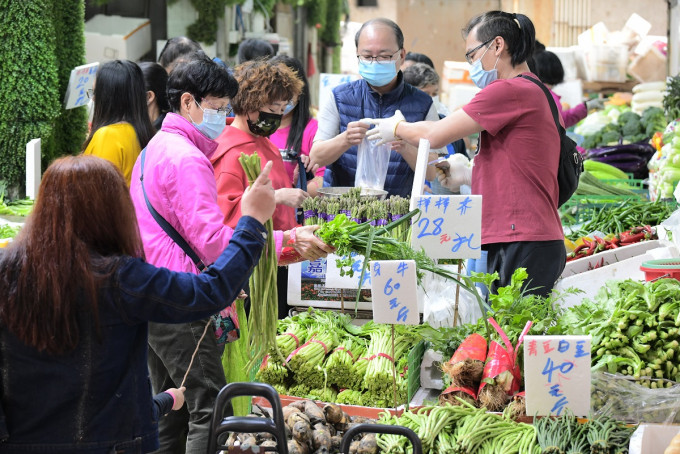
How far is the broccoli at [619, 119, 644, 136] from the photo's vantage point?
9656 mm

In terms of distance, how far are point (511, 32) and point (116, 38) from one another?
21.5 ft

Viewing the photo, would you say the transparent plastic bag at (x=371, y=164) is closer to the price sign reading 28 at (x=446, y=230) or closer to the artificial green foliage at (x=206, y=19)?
the price sign reading 28 at (x=446, y=230)

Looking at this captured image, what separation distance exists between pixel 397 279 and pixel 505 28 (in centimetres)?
149

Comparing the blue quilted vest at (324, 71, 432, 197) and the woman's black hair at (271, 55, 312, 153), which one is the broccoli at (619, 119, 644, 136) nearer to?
the woman's black hair at (271, 55, 312, 153)

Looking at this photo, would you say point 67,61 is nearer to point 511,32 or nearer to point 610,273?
point 511,32

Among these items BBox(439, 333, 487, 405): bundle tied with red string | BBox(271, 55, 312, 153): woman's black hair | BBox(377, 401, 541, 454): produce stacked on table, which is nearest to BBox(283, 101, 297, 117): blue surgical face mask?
BBox(271, 55, 312, 153): woman's black hair

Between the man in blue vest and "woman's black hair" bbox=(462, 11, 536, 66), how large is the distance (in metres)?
0.74

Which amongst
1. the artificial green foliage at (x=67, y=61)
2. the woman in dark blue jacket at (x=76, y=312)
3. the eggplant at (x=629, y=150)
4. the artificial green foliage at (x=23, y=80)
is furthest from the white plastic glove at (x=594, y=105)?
the woman in dark blue jacket at (x=76, y=312)

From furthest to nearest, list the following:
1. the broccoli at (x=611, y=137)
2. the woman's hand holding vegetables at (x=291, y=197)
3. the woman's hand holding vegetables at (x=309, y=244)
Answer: the broccoli at (x=611, y=137) < the woman's hand holding vegetables at (x=291, y=197) < the woman's hand holding vegetables at (x=309, y=244)

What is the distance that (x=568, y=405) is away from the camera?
288 cm

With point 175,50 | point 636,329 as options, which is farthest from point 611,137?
point 636,329

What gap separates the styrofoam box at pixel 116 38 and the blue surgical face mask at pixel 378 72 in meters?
5.39

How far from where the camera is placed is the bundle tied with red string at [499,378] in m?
3.15

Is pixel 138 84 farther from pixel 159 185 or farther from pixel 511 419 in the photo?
pixel 511 419
